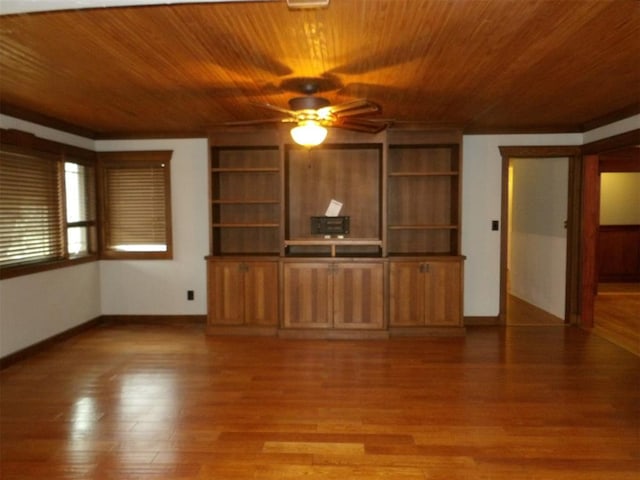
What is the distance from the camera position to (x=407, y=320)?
4891 millimetres

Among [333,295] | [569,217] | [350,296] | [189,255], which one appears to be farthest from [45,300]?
[569,217]

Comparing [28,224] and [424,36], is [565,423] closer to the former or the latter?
[424,36]

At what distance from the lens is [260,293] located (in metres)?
4.95

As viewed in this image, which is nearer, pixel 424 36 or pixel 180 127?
pixel 424 36

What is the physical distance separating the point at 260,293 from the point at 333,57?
9.39 ft

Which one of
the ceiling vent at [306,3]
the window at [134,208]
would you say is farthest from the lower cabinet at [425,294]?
the ceiling vent at [306,3]

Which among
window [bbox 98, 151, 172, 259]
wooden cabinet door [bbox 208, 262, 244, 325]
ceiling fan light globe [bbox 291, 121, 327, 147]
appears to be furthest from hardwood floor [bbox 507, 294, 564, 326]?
window [bbox 98, 151, 172, 259]

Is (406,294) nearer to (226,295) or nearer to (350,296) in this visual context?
(350,296)

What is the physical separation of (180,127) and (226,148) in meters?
0.54

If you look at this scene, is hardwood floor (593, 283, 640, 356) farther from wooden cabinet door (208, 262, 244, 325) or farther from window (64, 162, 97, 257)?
window (64, 162, 97, 257)

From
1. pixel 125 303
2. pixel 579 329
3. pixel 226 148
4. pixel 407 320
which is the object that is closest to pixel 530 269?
pixel 579 329

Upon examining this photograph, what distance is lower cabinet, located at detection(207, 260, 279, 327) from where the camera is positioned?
4.94 metres

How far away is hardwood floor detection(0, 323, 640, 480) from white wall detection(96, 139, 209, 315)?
894 mm

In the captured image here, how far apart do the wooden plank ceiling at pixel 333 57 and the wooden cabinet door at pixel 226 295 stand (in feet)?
5.47
